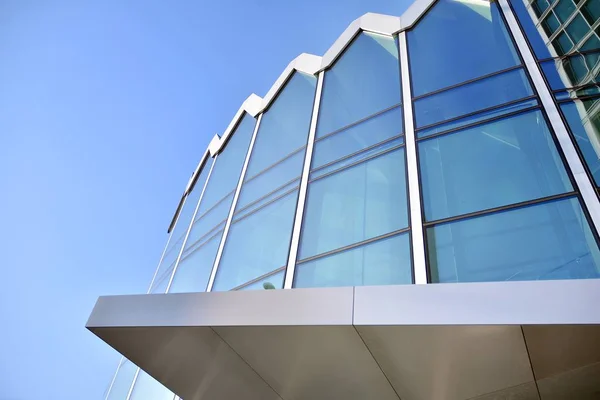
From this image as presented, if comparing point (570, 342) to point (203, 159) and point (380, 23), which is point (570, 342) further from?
point (203, 159)

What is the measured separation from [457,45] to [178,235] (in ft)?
41.1

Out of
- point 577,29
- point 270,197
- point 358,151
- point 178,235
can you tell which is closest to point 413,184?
point 358,151

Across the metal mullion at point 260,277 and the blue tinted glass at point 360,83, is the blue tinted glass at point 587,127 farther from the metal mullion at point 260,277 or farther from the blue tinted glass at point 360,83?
the metal mullion at point 260,277

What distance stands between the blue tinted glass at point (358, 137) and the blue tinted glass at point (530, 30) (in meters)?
2.89

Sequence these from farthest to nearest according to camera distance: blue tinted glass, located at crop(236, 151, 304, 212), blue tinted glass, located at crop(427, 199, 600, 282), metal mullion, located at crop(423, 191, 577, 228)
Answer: blue tinted glass, located at crop(236, 151, 304, 212), metal mullion, located at crop(423, 191, 577, 228), blue tinted glass, located at crop(427, 199, 600, 282)

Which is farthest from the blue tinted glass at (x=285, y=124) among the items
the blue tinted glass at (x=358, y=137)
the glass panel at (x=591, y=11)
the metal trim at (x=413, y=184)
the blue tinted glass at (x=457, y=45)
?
the glass panel at (x=591, y=11)

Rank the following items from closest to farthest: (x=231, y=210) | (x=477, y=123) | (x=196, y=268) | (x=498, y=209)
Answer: (x=498, y=209) → (x=477, y=123) → (x=231, y=210) → (x=196, y=268)

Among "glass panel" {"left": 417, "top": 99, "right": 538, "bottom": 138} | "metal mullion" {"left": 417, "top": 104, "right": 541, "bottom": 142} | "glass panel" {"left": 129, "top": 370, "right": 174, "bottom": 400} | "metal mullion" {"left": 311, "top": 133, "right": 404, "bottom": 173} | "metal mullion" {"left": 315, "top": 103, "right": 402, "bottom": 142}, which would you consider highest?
"metal mullion" {"left": 315, "top": 103, "right": 402, "bottom": 142}

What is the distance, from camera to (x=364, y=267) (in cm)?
757

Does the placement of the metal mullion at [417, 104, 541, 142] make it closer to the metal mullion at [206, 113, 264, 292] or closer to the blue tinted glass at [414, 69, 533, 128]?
the blue tinted glass at [414, 69, 533, 128]

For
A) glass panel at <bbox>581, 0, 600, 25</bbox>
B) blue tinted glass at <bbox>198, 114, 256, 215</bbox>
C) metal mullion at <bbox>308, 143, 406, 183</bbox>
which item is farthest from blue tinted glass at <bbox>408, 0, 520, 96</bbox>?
blue tinted glass at <bbox>198, 114, 256, 215</bbox>

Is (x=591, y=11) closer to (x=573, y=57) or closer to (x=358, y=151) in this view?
(x=573, y=57)

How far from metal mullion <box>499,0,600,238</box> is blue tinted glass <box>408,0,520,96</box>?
0.21 m

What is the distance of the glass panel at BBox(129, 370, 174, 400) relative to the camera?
419 inches
